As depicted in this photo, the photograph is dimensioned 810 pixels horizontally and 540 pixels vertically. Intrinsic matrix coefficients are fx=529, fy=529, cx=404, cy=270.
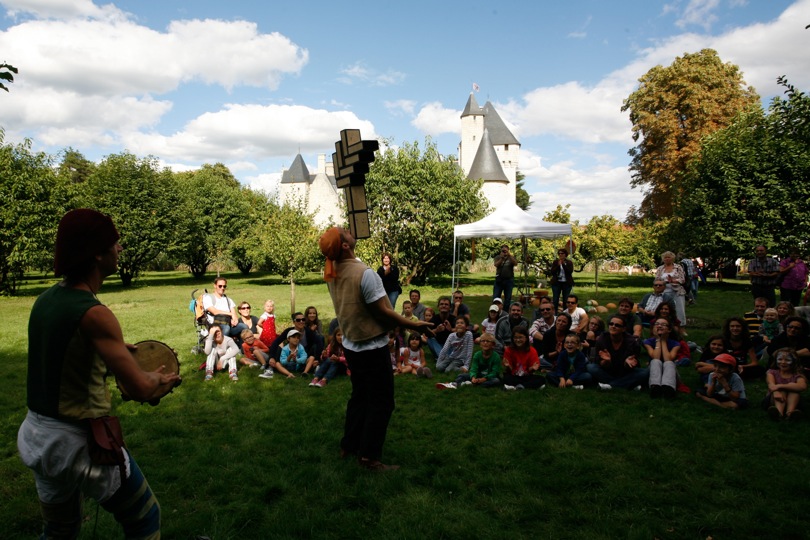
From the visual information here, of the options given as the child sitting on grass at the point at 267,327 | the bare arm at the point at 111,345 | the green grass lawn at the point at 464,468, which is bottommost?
the green grass lawn at the point at 464,468

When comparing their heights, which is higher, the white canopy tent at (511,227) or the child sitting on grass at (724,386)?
the white canopy tent at (511,227)

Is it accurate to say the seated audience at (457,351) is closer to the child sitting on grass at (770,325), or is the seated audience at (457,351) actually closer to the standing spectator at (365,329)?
the standing spectator at (365,329)

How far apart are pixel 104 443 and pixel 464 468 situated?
3164mm

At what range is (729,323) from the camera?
764cm

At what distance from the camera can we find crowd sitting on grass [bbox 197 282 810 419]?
256 inches

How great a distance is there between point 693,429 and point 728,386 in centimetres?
129

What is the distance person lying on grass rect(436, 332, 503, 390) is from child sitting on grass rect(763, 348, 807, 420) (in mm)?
3223

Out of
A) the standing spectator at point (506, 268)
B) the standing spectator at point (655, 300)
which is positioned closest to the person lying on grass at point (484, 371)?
the standing spectator at point (655, 300)

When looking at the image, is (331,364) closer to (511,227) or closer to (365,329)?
(365,329)

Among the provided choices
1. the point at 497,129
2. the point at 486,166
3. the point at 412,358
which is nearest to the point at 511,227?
the point at 412,358

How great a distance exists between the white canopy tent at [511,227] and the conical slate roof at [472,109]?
40.3m

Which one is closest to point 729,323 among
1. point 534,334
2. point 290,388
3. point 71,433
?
point 534,334

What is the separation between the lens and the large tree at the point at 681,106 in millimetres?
28656

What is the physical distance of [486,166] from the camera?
47.7 m
